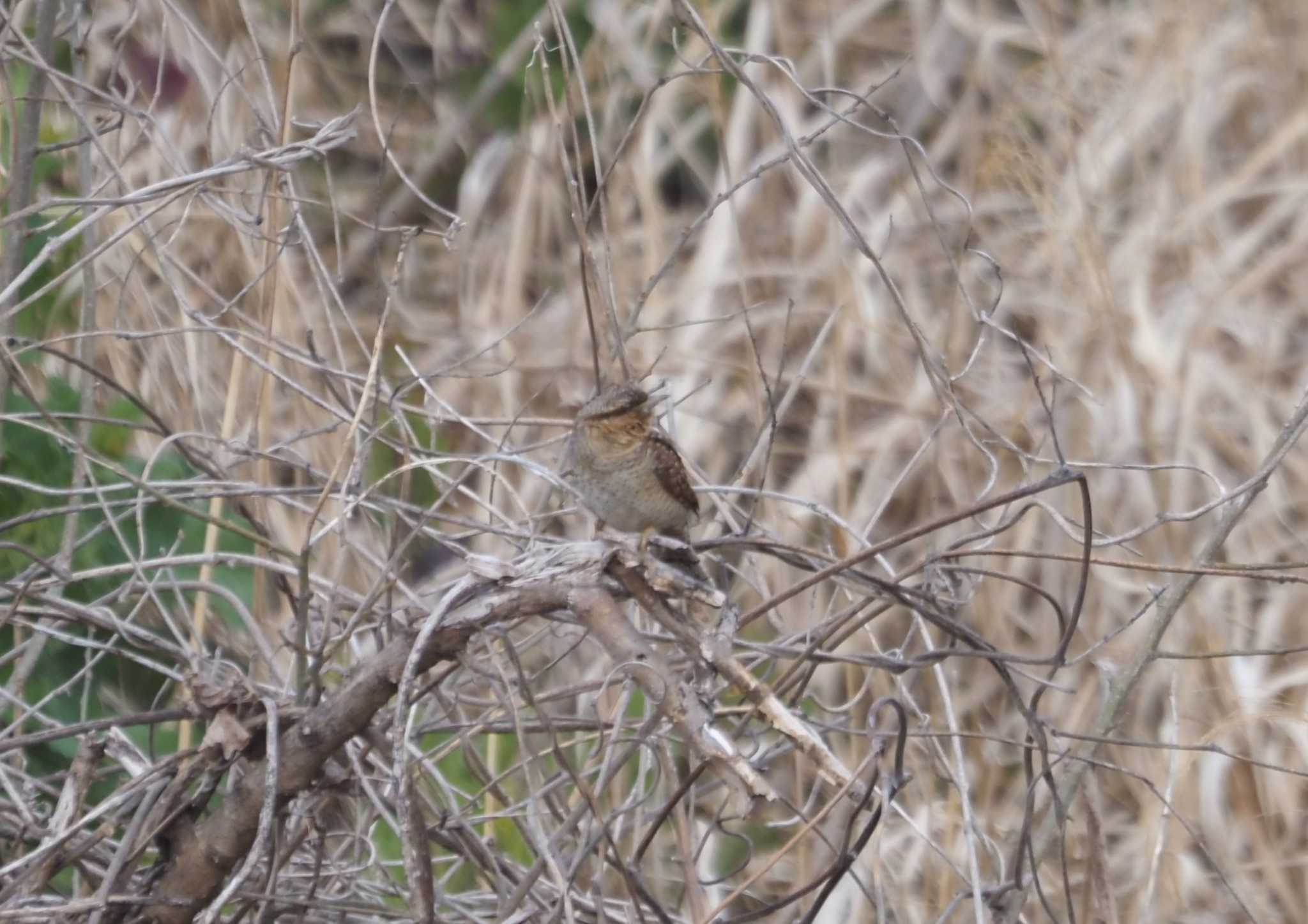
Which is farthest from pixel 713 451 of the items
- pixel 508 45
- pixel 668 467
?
pixel 668 467

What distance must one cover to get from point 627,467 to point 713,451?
79.8 inches

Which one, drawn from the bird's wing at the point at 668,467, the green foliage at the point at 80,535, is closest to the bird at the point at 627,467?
the bird's wing at the point at 668,467

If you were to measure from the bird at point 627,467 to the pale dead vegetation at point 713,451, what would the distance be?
8 centimetres

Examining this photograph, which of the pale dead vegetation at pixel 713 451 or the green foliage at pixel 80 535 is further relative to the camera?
the green foliage at pixel 80 535

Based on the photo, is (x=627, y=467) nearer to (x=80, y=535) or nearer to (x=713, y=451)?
(x=80, y=535)

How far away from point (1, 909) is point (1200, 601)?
2845 millimetres

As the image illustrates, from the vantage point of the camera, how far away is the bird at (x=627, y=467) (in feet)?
7.77

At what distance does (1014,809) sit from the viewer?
3727 mm

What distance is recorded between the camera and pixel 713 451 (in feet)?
14.4

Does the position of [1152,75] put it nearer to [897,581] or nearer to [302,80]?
[302,80]

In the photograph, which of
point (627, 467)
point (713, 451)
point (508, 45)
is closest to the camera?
point (627, 467)

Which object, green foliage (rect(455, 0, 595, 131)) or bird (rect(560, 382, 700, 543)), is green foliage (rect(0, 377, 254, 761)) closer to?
bird (rect(560, 382, 700, 543))

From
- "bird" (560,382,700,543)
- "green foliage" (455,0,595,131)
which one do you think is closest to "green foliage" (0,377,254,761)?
"bird" (560,382,700,543)

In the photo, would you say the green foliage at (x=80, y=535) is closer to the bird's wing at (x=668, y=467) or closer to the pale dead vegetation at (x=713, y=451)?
the pale dead vegetation at (x=713, y=451)
